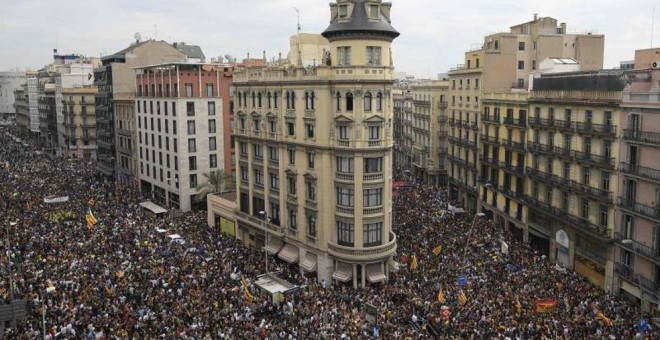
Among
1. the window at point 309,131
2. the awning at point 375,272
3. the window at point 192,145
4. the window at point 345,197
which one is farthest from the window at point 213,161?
the awning at point 375,272

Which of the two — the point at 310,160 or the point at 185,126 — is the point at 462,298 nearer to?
the point at 310,160

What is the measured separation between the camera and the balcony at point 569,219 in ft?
163

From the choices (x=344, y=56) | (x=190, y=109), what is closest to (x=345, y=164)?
(x=344, y=56)

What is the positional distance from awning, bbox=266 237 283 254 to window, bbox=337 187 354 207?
10.6 m

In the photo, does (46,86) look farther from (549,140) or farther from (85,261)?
(549,140)

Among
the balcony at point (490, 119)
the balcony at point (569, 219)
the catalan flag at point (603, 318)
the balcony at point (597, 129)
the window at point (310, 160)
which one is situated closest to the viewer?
the catalan flag at point (603, 318)

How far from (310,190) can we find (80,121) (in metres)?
91.1

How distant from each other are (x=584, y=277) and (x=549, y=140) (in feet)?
45.7

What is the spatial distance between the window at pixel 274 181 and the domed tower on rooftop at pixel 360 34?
1404 centimetres

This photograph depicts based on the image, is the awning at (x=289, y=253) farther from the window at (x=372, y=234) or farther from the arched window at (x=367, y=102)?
the arched window at (x=367, y=102)

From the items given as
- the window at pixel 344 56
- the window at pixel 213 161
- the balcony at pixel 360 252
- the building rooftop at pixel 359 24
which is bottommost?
the balcony at pixel 360 252

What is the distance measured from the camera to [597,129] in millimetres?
50406

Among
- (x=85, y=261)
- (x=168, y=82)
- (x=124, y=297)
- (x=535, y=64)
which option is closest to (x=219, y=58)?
(x=168, y=82)

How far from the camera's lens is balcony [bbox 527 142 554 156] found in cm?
5806
